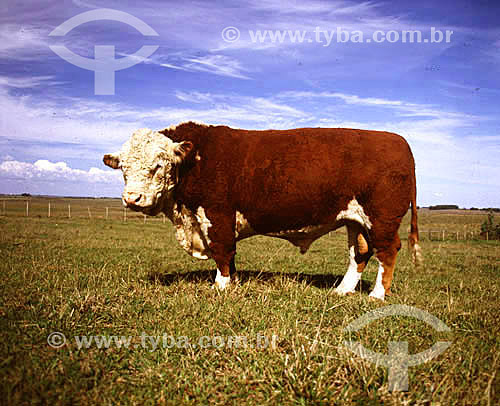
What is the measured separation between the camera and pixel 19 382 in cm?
277

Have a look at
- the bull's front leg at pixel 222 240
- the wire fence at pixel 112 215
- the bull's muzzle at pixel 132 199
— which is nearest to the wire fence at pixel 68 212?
the wire fence at pixel 112 215

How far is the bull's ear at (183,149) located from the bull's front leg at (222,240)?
969mm

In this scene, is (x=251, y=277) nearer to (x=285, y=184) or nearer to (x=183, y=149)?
(x=285, y=184)

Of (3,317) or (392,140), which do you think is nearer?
(3,317)

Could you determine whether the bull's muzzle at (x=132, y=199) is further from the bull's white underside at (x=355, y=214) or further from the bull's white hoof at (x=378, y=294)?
the bull's white hoof at (x=378, y=294)

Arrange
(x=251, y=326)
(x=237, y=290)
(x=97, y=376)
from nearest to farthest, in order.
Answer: (x=97, y=376) < (x=251, y=326) < (x=237, y=290)

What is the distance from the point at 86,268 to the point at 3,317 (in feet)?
11.5

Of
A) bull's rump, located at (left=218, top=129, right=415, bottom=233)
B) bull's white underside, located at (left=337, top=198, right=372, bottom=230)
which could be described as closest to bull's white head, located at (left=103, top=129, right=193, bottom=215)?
bull's rump, located at (left=218, top=129, right=415, bottom=233)

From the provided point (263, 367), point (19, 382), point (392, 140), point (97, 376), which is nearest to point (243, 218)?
point (392, 140)

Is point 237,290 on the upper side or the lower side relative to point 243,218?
lower

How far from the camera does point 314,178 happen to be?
5965 millimetres

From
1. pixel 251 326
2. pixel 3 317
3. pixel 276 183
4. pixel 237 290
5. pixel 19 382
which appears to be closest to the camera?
pixel 19 382

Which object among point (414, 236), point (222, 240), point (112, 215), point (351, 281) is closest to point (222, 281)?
point (222, 240)

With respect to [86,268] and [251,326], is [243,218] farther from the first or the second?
[86,268]
